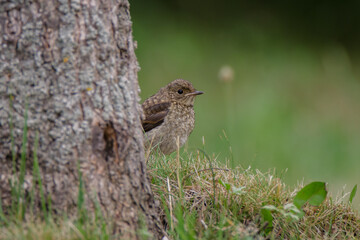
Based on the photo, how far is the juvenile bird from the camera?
6246 mm

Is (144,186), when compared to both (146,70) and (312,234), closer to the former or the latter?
(312,234)

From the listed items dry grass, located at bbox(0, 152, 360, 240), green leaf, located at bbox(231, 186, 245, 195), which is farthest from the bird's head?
green leaf, located at bbox(231, 186, 245, 195)

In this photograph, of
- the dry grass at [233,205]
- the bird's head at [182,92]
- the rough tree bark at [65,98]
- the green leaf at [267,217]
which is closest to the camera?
the rough tree bark at [65,98]

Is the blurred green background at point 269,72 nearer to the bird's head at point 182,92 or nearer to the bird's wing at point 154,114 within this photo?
the bird's head at point 182,92

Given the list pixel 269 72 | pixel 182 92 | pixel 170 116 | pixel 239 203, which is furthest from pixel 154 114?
pixel 269 72

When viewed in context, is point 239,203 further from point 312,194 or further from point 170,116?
point 170,116

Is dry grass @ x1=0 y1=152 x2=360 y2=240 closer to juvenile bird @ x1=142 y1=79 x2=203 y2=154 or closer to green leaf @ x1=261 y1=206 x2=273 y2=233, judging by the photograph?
green leaf @ x1=261 y1=206 x2=273 y2=233

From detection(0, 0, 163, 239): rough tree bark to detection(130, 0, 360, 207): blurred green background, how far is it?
4.30 metres

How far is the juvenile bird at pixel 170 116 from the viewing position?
625cm

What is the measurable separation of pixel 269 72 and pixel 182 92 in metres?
3.91

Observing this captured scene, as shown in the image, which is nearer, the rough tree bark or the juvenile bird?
the rough tree bark

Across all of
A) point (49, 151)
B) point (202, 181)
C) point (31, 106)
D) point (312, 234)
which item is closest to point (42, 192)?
point (49, 151)

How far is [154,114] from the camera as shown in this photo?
6449mm

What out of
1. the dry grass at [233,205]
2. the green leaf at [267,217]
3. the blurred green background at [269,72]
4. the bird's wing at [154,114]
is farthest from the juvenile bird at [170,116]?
the green leaf at [267,217]
